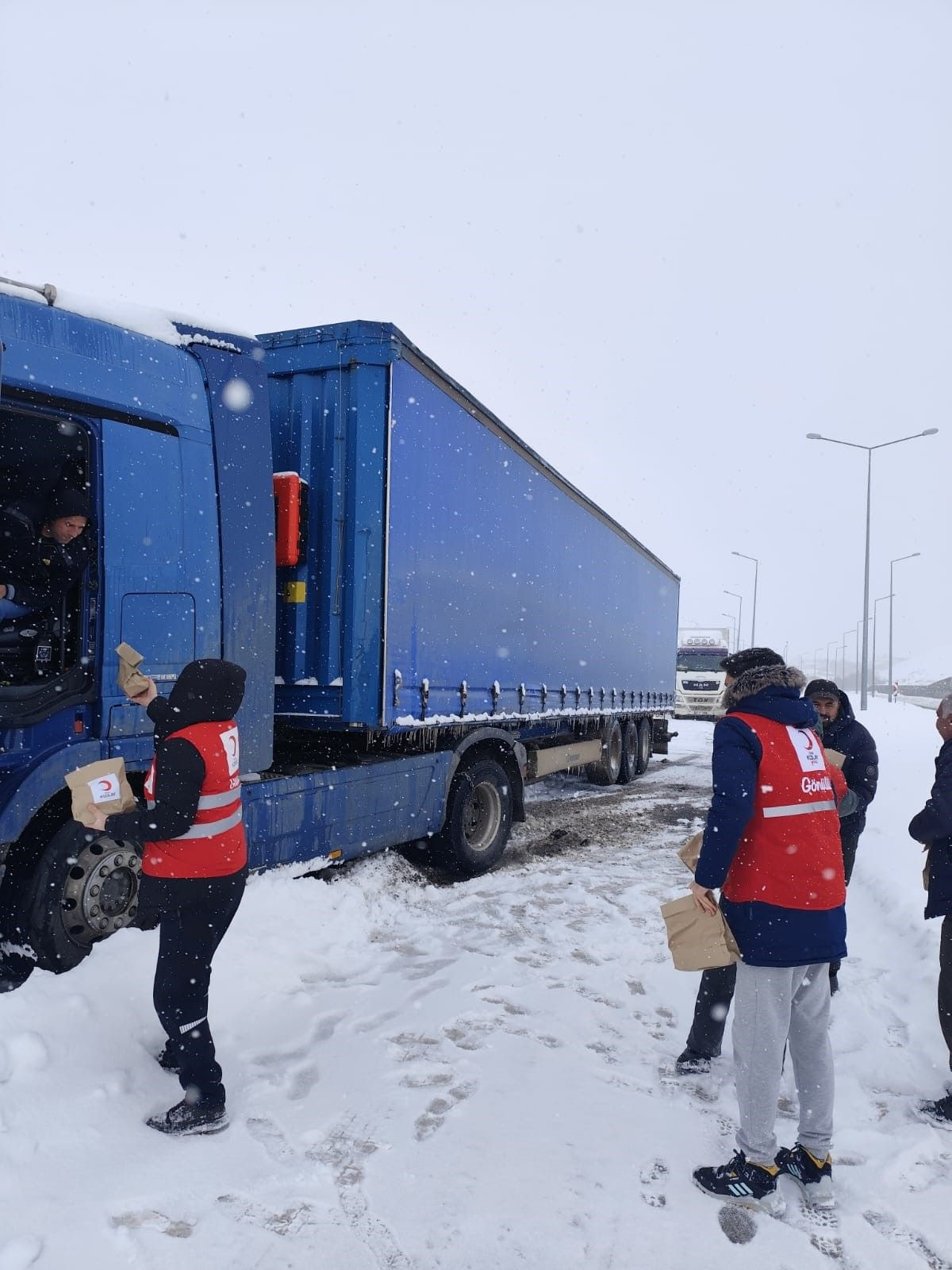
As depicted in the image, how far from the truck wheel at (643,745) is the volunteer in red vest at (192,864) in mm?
11745

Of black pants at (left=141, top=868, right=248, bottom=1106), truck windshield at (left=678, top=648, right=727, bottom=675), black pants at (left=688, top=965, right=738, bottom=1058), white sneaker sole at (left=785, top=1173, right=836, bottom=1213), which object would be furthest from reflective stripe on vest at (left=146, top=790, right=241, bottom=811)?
truck windshield at (left=678, top=648, right=727, bottom=675)

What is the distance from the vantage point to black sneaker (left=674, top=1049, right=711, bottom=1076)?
12.2 feet

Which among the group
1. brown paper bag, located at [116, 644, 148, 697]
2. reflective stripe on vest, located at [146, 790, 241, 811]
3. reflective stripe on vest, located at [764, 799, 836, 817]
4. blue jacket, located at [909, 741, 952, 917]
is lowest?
blue jacket, located at [909, 741, 952, 917]

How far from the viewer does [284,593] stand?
18.1ft

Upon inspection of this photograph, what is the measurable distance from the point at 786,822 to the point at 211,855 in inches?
78.3

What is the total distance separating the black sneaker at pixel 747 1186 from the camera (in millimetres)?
2809

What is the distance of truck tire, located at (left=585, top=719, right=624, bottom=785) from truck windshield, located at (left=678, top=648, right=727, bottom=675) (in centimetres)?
1213

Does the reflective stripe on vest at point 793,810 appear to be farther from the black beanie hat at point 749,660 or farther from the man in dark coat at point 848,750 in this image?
the man in dark coat at point 848,750

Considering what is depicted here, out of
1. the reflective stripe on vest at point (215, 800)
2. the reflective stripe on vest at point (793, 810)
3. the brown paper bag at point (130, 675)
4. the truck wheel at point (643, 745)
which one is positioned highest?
the brown paper bag at point (130, 675)

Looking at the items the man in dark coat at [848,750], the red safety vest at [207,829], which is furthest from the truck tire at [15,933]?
the man in dark coat at [848,750]

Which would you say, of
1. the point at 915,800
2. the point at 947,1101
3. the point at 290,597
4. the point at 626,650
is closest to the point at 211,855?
the point at 290,597

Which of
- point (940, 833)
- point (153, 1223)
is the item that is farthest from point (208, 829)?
point (940, 833)

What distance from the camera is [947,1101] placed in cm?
341

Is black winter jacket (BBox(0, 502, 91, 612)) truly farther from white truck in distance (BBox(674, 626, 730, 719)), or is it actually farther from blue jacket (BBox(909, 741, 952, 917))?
white truck in distance (BBox(674, 626, 730, 719))
